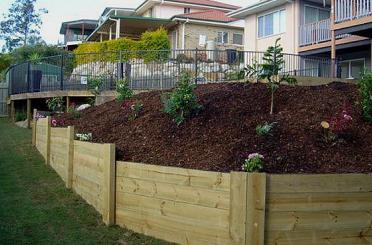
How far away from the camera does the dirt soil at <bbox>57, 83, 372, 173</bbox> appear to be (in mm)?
6277

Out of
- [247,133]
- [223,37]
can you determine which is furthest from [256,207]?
[223,37]

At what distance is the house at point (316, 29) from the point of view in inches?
714

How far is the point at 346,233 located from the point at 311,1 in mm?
20621

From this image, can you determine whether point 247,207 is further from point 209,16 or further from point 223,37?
point 209,16

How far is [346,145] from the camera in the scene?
6754mm

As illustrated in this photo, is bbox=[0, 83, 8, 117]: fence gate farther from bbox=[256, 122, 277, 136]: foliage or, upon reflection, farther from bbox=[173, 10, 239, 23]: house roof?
bbox=[256, 122, 277, 136]: foliage

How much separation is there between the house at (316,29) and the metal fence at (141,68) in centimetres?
170

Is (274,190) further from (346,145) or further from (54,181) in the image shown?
(54,181)

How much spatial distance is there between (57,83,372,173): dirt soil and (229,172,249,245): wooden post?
1110 mm

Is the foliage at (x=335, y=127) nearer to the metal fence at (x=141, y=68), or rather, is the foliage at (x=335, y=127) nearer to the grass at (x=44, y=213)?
the grass at (x=44, y=213)

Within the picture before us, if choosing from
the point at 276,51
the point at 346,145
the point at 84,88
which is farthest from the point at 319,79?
the point at 84,88

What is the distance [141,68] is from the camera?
1530cm

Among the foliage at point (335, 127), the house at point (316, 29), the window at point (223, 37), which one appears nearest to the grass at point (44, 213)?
the foliage at point (335, 127)

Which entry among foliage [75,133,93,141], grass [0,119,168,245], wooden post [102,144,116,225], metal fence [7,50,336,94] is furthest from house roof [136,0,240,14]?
wooden post [102,144,116,225]
